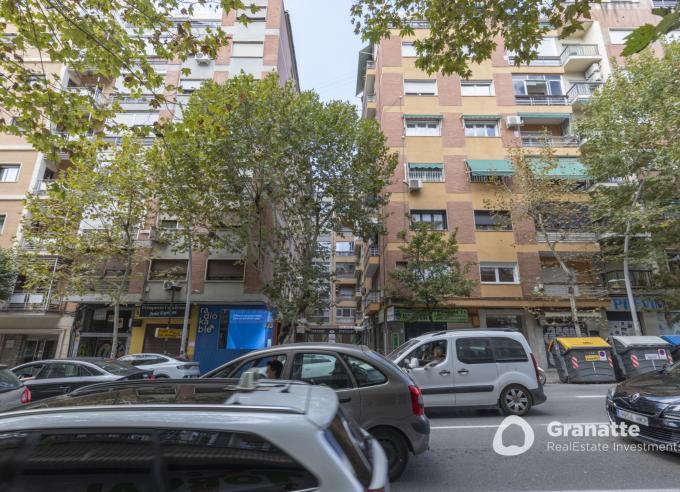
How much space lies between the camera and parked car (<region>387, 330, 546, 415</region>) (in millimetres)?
7320

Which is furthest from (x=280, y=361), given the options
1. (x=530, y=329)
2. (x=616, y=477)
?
(x=530, y=329)

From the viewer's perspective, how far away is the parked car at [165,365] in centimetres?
1220

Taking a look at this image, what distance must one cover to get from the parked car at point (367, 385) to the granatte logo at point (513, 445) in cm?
158

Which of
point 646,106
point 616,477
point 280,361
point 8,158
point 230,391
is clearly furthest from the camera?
point 8,158

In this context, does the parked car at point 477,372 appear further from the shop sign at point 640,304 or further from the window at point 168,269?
the shop sign at point 640,304

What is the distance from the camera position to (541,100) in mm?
22953

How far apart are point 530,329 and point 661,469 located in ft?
54.4

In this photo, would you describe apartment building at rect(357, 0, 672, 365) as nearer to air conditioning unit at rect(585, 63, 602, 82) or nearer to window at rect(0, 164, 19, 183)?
air conditioning unit at rect(585, 63, 602, 82)

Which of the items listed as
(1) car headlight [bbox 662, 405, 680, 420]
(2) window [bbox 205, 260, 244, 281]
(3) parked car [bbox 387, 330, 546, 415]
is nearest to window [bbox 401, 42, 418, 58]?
(2) window [bbox 205, 260, 244, 281]

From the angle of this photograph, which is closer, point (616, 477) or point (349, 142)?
point (616, 477)

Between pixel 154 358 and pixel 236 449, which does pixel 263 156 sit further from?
pixel 236 449

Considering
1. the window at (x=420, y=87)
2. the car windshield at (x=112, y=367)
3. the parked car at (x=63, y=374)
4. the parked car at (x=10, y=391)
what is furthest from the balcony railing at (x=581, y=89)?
the parked car at (x=10, y=391)

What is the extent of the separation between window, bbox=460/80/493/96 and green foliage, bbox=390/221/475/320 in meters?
11.0

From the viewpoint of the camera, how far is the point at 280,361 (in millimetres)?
4695
